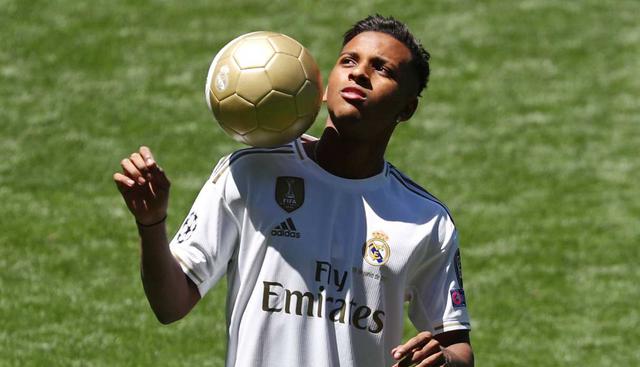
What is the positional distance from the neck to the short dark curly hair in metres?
0.32

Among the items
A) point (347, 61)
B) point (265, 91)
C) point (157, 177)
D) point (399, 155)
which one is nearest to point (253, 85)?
point (265, 91)

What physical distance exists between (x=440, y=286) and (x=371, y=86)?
2.51ft

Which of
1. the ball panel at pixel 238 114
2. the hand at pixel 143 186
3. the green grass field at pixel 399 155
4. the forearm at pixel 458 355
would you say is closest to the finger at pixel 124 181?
the hand at pixel 143 186

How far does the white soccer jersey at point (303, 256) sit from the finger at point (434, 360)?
229 mm

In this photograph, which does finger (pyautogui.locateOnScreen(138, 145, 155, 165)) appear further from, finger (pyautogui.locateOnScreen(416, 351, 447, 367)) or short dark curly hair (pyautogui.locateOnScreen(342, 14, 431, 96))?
finger (pyautogui.locateOnScreen(416, 351, 447, 367))

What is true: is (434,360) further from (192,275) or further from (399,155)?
(399,155)

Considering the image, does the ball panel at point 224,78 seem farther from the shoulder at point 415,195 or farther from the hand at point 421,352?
the hand at point 421,352

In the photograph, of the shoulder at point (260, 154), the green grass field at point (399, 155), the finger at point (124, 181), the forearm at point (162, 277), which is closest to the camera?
the finger at point (124, 181)

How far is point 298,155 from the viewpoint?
177 inches

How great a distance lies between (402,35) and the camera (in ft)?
15.0

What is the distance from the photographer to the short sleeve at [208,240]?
14.1ft

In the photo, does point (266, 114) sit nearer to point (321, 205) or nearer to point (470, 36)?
point (321, 205)

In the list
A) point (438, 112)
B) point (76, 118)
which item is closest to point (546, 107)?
point (438, 112)

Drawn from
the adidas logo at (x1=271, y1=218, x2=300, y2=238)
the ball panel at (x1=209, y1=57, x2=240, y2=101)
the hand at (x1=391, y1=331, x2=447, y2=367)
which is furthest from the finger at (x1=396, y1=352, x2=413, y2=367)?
the ball panel at (x1=209, y1=57, x2=240, y2=101)
